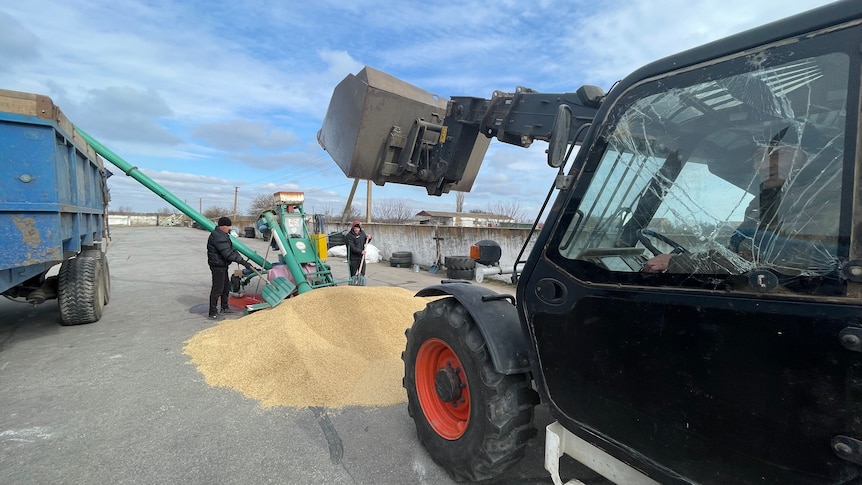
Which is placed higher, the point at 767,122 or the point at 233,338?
the point at 767,122

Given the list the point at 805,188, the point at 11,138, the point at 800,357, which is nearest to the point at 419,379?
the point at 800,357

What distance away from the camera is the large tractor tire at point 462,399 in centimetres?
222

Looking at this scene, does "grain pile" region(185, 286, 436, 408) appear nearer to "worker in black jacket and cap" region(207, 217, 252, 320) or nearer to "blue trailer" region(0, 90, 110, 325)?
"worker in black jacket and cap" region(207, 217, 252, 320)

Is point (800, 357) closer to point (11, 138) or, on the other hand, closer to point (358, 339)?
point (358, 339)

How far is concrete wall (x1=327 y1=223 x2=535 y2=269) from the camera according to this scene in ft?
37.0

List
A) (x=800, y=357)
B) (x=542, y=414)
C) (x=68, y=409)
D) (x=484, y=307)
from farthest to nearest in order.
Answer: (x=68, y=409), (x=542, y=414), (x=484, y=307), (x=800, y=357)

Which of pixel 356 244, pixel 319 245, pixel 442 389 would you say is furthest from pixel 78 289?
pixel 442 389

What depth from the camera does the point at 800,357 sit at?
1259 mm

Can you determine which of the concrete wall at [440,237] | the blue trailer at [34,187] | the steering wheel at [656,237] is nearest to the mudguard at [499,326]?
the steering wheel at [656,237]

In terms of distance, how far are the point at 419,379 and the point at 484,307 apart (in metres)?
0.80

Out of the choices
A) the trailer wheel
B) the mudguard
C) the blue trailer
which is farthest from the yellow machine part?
the mudguard

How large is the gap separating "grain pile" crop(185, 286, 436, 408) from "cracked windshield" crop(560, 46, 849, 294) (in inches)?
105

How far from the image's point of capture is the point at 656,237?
1.79 m

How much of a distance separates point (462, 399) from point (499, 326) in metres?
0.58
